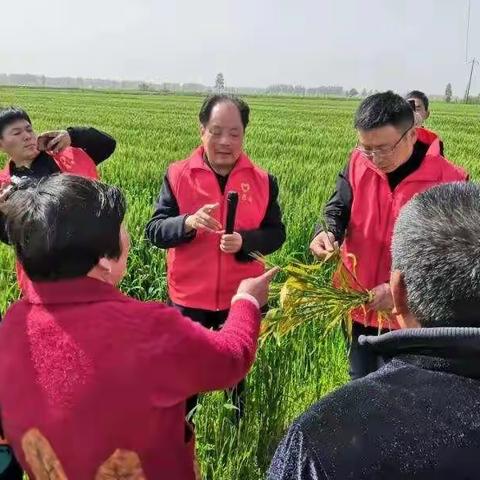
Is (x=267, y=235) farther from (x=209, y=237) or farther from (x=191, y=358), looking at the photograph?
(x=191, y=358)

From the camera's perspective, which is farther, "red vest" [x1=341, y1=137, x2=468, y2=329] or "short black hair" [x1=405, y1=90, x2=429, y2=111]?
"short black hair" [x1=405, y1=90, x2=429, y2=111]

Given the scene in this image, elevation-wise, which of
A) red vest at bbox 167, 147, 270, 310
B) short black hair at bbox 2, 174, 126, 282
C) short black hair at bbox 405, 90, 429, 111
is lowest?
red vest at bbox 167, 147, 270, 310

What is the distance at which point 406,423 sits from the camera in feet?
2.95

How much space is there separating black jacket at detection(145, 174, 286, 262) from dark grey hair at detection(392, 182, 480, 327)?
140 cm

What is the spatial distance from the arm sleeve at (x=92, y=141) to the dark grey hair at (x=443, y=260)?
7.56ft

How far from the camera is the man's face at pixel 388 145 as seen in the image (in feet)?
7.88

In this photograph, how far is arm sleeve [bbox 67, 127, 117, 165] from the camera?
10.0 ft

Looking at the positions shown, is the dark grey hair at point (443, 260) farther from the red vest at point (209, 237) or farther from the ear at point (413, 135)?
the red vest at point (209, 237)

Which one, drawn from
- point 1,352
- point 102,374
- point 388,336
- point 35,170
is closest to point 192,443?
point 102,374

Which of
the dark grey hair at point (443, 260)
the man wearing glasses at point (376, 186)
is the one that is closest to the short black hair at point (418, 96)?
the man wearing glasses at point (376, 186)

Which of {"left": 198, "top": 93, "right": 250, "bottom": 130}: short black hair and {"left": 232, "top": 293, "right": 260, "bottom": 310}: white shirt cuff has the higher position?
{"left": 198, "top": 93, "right": 250, "bottom": 130}: short black hair

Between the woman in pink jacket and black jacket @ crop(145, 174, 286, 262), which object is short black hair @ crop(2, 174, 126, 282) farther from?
black jacket @ crop(145, 174, 286, 262)

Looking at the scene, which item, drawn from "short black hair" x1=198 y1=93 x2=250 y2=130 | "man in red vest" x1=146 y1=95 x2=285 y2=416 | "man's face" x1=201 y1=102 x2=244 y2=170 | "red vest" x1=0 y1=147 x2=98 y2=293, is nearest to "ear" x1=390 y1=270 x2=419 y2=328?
"man in red vest" x1=146 y1=95 x2=285 y2=416

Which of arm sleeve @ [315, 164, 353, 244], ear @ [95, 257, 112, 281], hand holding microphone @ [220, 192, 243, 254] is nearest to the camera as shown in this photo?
ear @ [95, 257, 112, 281]
